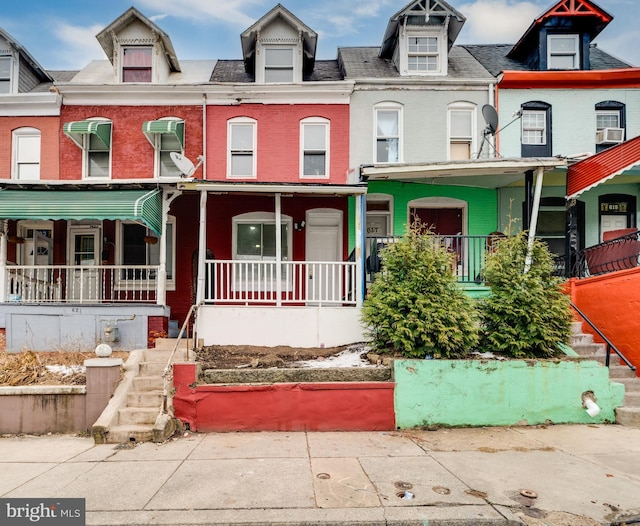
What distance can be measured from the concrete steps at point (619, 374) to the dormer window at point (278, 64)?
9.44 metres

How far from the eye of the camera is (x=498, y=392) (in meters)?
6.73

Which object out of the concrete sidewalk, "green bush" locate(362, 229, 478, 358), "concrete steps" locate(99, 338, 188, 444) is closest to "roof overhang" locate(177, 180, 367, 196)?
"green bush" locate(362, 229, 478, 358)

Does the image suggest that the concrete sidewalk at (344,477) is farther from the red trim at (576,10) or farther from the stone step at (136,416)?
the red trim at (576,10)

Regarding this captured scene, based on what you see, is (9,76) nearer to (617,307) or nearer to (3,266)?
(3,266)

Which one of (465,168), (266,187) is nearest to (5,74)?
(266,187)

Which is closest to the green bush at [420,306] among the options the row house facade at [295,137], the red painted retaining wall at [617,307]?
the red painted retaining wall at [617,307]

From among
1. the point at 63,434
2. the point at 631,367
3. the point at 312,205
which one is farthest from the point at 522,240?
the point at 63,434

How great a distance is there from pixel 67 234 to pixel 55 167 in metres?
1.80

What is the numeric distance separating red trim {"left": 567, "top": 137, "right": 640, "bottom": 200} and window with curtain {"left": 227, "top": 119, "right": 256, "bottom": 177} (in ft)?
25.0

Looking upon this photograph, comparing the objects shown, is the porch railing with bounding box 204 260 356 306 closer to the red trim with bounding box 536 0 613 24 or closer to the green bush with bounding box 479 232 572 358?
the green bush with bounding box 479 232 572 358

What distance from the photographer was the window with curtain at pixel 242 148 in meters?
12.0

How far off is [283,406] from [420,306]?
2.59 m

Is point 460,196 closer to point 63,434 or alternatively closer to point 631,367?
point 631,367

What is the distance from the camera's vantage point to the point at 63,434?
656cm
